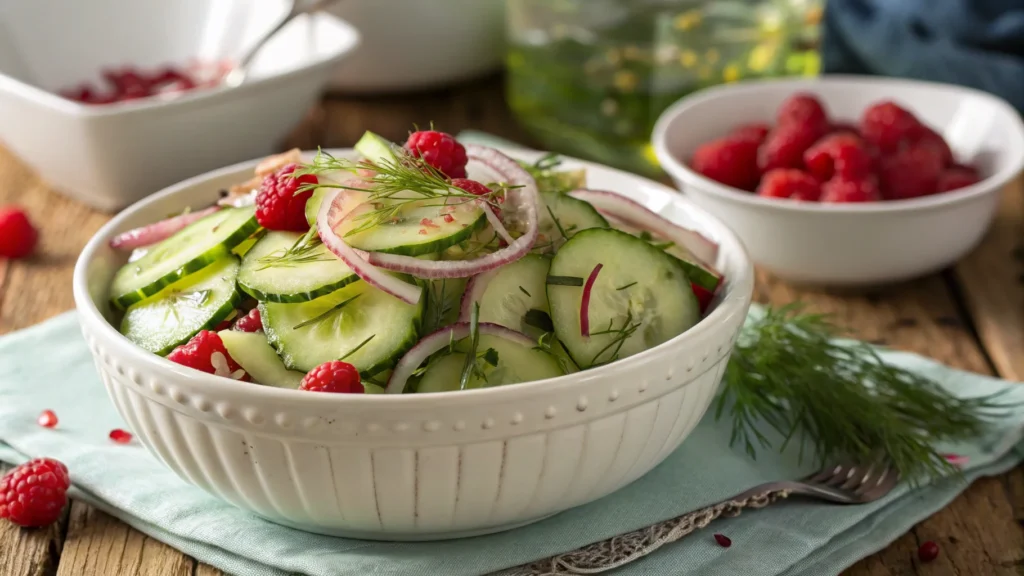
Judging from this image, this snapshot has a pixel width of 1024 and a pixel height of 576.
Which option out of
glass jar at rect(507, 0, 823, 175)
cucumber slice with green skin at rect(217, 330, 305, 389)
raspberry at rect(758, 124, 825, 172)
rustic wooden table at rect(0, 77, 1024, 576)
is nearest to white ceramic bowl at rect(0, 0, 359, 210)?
rustic wooden table at rect(0, 77, 1024, 576)

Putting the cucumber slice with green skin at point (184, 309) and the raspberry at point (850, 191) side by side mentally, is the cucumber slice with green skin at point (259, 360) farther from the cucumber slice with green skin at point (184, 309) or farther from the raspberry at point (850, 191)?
the raspberry at point (850, 191)

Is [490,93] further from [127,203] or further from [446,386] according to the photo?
[446,386]

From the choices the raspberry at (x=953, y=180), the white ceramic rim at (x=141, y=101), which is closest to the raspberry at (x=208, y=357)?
the white ceramic rim at (x=141, y=101)

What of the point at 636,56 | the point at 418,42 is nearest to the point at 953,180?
the point at 636,56

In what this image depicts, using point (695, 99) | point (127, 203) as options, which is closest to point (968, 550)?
point (695, 99)

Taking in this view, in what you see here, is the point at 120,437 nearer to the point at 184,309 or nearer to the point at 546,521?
the point at 184,309

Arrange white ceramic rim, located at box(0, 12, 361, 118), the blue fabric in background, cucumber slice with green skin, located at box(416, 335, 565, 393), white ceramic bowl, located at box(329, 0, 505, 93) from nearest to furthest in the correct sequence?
1. cucumber slice with green skin, located at box(416, 335, 565, 393)
2. white ceramic rim, located at box(0, 12, 361, 118)
3. the blue fabric in background
4. white ceramic bowl, located at box(329, 0, 505, 93)

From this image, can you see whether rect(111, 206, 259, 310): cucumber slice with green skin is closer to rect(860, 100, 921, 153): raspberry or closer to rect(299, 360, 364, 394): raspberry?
rect(299, 360, 364, 394): raspberry
